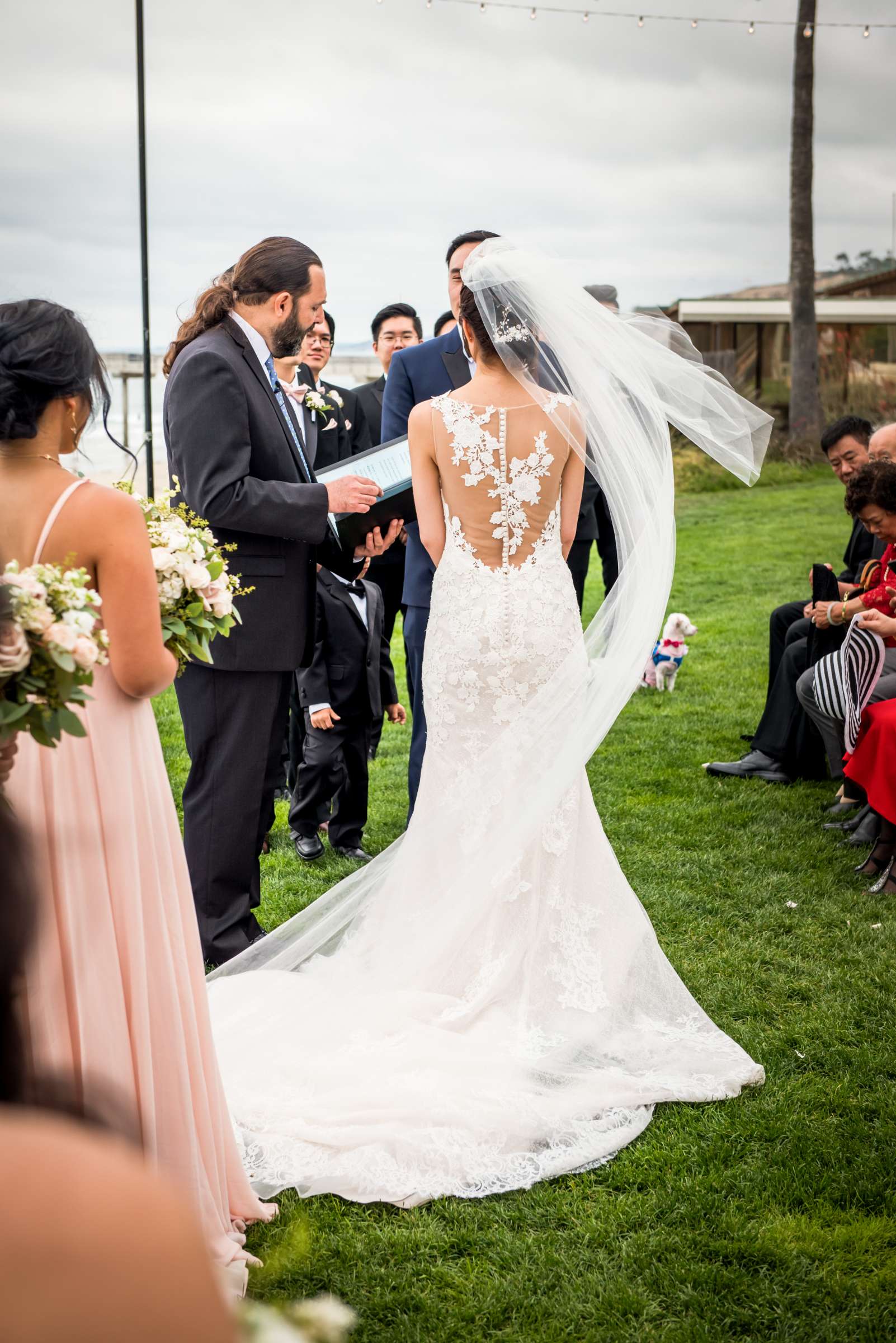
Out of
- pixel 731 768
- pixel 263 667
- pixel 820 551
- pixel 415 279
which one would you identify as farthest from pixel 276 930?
pixel 820 551

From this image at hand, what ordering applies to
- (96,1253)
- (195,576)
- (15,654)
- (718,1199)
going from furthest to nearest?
(718,1199) < (195,576) < (15,654) < (96,1253)

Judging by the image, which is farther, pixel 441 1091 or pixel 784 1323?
pixel 441 1091

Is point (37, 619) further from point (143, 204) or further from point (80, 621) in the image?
point (143, 204)

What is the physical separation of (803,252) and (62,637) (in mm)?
19719

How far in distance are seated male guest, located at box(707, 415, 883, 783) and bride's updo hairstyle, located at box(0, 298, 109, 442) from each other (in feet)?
15.4

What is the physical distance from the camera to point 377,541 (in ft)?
14.3

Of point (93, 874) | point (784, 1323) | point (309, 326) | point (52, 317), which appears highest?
point (309, 326)

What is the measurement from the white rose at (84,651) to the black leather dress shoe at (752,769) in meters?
5.06

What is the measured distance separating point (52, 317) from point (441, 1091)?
2248mm

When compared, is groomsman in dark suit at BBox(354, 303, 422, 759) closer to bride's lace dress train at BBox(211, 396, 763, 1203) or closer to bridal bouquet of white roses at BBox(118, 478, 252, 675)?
bride's lace dress train at BBox(211, 396, 763, 1203)

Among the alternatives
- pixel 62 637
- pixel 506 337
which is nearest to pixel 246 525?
pixel 506 337

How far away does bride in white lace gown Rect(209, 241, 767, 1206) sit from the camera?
11.3ft

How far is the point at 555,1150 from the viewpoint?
9.96 feet

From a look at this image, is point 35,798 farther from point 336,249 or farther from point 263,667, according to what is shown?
point 336,249
